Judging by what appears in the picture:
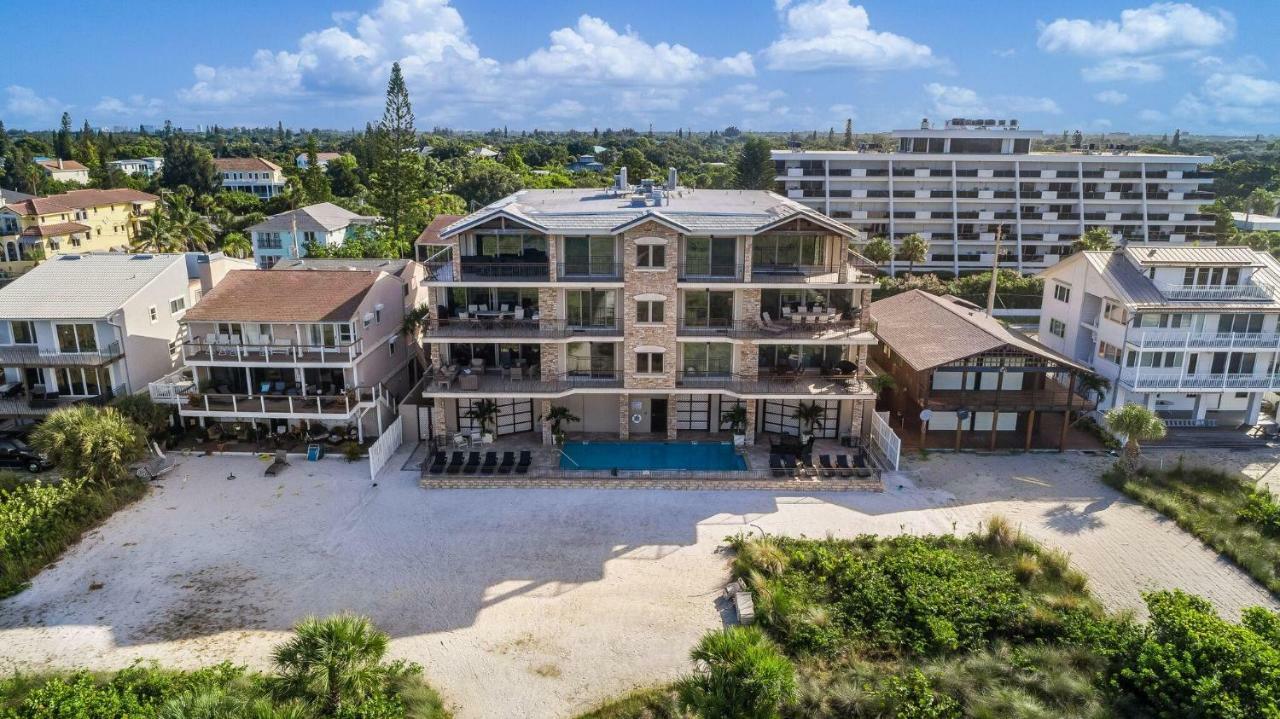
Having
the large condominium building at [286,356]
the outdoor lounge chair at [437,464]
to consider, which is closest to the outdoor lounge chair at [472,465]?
the outdoor lounge chair at [437,464]

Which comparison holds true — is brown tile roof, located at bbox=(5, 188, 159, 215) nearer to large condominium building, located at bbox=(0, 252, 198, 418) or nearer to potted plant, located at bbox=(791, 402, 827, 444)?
large condominium building, located at bbox=(0, 252, 198, 418)

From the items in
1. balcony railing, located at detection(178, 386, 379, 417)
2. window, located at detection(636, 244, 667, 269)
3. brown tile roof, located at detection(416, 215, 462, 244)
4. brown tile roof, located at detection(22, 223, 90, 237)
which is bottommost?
balcony railing, located at detection(178, 386, 379, 417)

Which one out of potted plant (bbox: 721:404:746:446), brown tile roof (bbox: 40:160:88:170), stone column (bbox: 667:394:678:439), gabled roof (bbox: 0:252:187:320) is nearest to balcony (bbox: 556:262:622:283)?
stone column (bbox: 667:394:678:439)

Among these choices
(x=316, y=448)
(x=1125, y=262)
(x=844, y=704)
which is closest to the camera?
(x=844, y=704)

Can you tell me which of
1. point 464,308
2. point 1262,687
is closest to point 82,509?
point 464,308

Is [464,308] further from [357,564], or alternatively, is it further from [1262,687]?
[1262,687]
